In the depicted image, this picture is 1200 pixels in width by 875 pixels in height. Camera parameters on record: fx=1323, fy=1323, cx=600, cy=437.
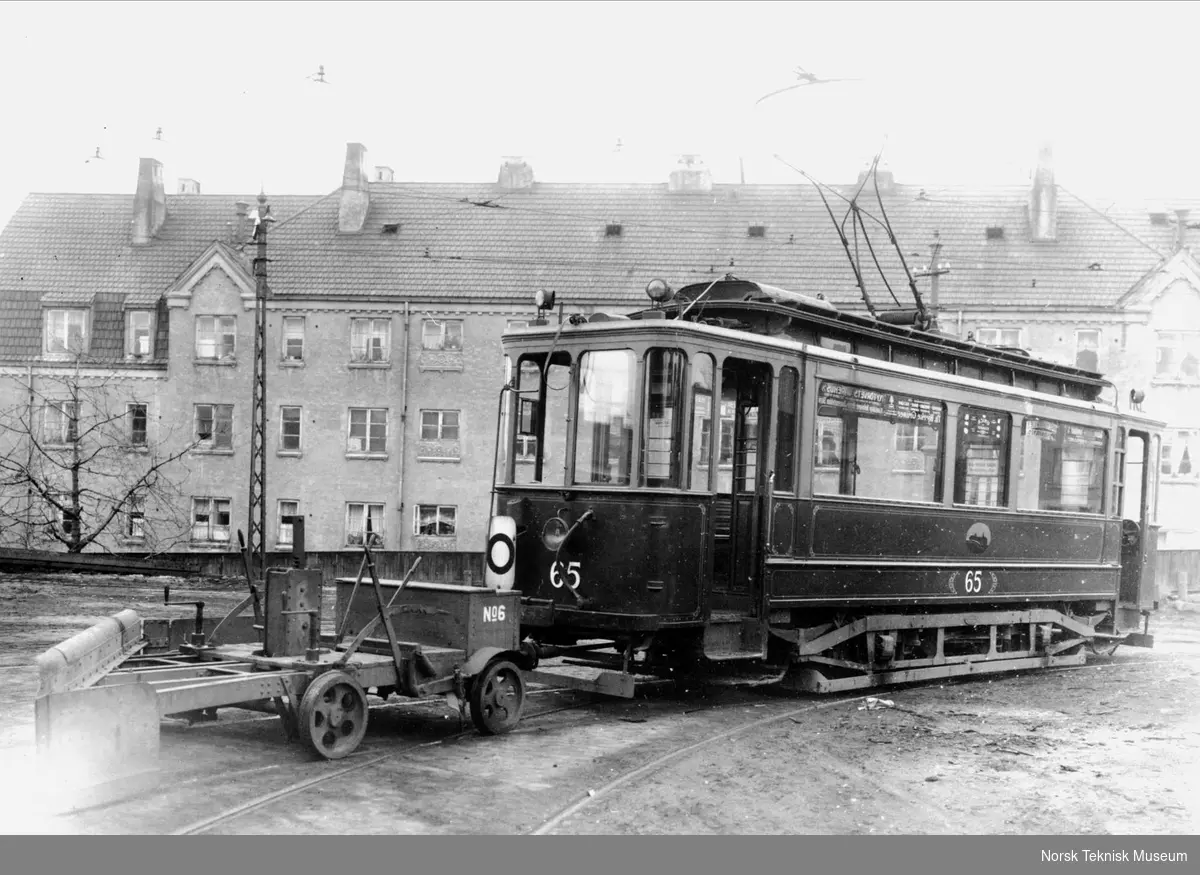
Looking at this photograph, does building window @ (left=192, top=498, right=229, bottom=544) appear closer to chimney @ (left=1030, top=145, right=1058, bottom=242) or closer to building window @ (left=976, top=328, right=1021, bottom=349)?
building window @ (left=976, top=328, right=1021, bottom=349)

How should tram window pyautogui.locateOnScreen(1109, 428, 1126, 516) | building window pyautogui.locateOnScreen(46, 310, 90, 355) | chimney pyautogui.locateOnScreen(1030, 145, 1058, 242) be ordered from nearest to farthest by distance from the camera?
tram window pyautogui.locateOnScreen(1109, 428, 1126, 516) → chimney pyautogui.locateOnScreen(1030, 145, 1058, 242) → building window pyautogui.locateOnScreen(46, 310, 90, 355)

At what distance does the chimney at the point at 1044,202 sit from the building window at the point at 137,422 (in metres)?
28.2

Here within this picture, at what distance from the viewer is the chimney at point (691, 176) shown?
43188 millimetres

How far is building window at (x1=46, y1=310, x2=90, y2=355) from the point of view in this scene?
4284 cm

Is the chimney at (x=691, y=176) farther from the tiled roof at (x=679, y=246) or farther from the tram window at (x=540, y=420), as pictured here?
the tram window at (x=540, y=420)

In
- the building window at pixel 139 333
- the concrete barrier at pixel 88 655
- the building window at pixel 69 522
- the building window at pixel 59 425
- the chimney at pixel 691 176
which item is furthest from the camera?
the chimney at pixel 691 176

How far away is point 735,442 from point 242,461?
1218 inches

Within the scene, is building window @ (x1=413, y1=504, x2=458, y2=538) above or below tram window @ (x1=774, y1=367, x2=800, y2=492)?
below

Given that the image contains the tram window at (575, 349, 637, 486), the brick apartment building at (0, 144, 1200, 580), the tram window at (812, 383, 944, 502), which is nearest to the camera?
the tram window at (575, 349, 637, 486)

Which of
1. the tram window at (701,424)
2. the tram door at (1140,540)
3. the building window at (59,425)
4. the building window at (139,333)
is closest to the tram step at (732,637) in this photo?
the tram window at (701,424)

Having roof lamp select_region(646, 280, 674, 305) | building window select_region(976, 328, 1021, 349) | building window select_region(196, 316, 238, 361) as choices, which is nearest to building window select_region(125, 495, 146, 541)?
building window select_region(196, 316, 238, 361)

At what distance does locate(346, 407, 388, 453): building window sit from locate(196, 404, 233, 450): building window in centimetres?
393

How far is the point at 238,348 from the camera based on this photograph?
1614 inches

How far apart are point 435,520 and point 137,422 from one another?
10.6 m
